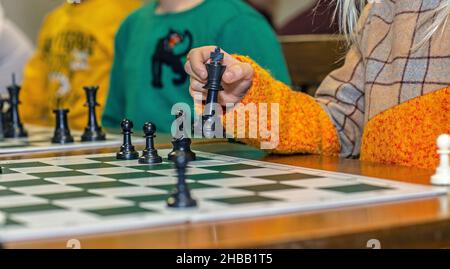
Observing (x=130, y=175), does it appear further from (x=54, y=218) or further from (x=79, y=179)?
(x=54, y=218)

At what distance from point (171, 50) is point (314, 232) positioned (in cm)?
157

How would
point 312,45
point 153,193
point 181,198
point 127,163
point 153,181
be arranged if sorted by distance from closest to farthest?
point 181,198
point 153,193
point 153,181
point 127,163
point 312,45

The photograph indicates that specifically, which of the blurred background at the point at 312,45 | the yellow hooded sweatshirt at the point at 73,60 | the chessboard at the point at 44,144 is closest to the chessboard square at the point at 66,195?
the chessboard at the point at 44,144

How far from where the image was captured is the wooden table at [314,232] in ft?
2.73

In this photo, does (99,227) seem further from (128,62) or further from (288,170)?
(128,62)

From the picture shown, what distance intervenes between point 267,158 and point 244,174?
0.20 metres

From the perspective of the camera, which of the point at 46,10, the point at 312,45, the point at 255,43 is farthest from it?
the point at 46,10

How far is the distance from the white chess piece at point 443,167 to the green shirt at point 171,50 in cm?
109

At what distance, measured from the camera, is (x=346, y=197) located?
1024 mm

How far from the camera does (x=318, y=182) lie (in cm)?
114

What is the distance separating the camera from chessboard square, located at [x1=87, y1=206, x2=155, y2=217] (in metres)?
0.94

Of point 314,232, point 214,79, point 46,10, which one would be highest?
point 46,10

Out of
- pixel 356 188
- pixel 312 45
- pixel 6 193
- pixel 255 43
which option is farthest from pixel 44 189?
pixel 312 45

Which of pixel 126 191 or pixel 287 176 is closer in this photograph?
pixel 126 191
